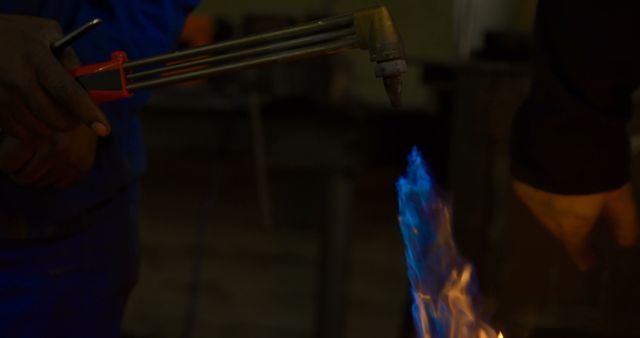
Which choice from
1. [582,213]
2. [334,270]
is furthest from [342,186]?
[582,213]

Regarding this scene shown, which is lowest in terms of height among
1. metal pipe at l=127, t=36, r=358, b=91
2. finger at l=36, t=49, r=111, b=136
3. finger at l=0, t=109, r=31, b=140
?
finger at l=0, t=109, r=31, b=140

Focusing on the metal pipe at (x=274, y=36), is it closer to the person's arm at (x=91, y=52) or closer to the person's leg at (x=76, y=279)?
the person's arm at (x=91, y=52)

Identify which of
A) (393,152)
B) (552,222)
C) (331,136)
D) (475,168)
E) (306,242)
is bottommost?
(306,242)

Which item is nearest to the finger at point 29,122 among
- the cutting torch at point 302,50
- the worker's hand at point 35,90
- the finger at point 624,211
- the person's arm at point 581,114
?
the worker's hand at point 35,90

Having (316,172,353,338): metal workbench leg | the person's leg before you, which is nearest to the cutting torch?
the person's leg

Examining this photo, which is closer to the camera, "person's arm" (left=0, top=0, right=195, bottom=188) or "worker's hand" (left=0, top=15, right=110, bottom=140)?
"worker's hand" (left=0, top=15, right=110, bottom=140)

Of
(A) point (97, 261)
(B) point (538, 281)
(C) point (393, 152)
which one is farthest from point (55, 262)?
(C) point (393, 152)

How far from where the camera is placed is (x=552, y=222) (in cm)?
119

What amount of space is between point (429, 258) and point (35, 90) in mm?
517

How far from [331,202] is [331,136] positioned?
166mm

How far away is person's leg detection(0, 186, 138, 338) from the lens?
1.08 m

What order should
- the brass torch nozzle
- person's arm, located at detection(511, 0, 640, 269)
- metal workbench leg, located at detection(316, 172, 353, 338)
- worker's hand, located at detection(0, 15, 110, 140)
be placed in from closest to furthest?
the brass torch nozzle, worker's hand, located at detection(0, 15, 110, 140), person's arm, located at detection(511, 0, 640, 269), metal workbench leg, located at detection(316, 172, 353, 338)

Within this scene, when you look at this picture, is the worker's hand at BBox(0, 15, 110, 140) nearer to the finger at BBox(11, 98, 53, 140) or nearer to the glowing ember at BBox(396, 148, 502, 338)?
the finger at BBox(11, 98, 53, 140)

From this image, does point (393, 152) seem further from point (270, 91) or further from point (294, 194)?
point (270, 91)
